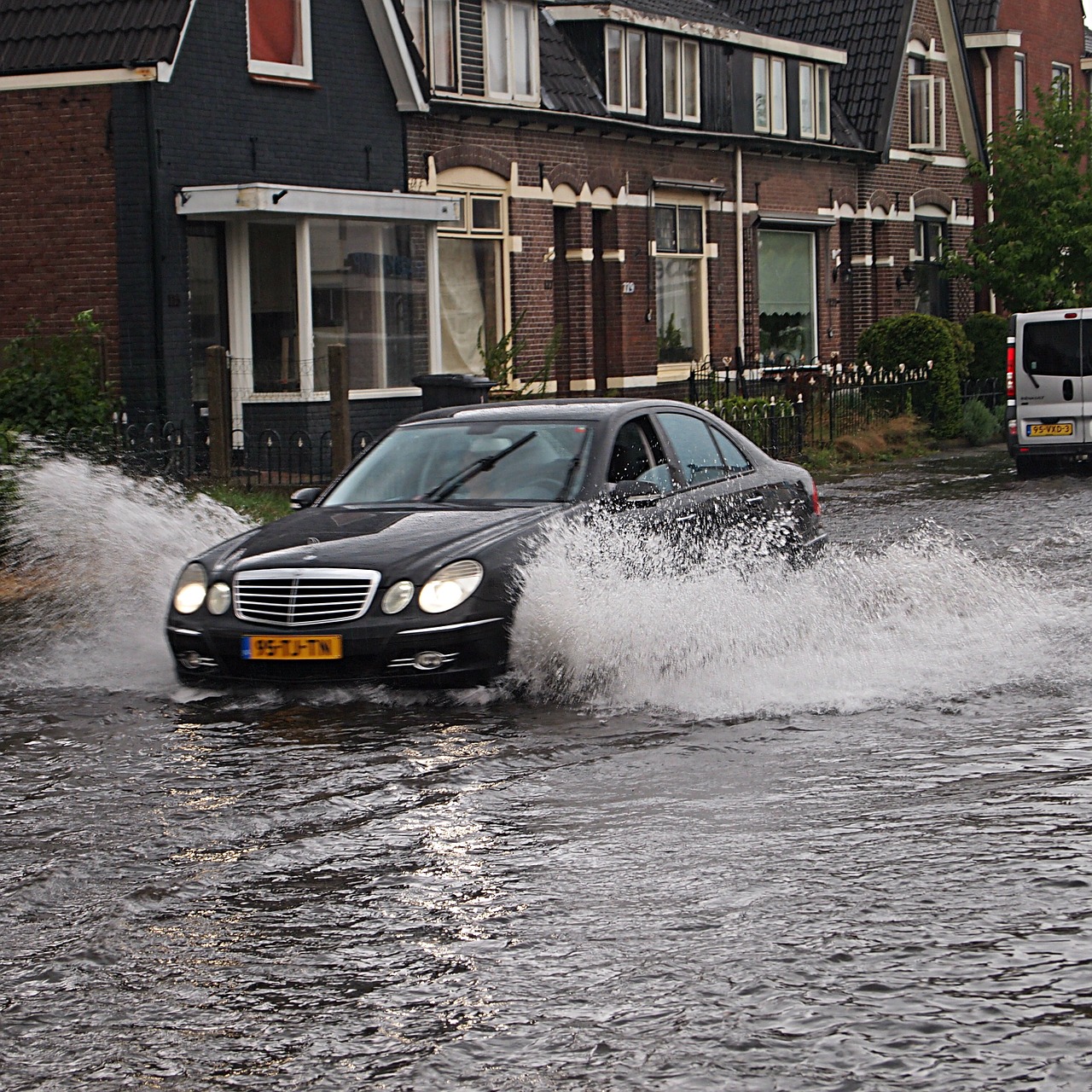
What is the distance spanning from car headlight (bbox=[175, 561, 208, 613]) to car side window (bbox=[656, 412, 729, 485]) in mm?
2971

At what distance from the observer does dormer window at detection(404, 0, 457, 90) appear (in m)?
25.9

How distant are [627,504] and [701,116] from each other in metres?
22.6

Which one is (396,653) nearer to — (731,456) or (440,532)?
(440,532)

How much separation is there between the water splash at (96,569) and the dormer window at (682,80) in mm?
15953

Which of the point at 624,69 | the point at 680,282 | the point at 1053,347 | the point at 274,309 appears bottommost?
the point at 1053,347

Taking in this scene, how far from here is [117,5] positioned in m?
21.7

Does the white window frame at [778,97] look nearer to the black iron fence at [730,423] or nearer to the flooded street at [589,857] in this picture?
the black iron fence at [730,423]

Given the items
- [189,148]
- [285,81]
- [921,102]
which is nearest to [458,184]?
[285,81]

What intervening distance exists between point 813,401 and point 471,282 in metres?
5.26

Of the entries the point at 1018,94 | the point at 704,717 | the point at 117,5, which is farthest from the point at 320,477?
the point at 1018,94

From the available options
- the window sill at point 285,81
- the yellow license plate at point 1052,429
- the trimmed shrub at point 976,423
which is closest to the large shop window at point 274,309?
the window sill at point 285,81

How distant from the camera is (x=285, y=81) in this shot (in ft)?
76.9

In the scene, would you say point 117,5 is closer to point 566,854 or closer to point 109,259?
point 109,259

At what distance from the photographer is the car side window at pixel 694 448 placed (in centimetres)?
1152
